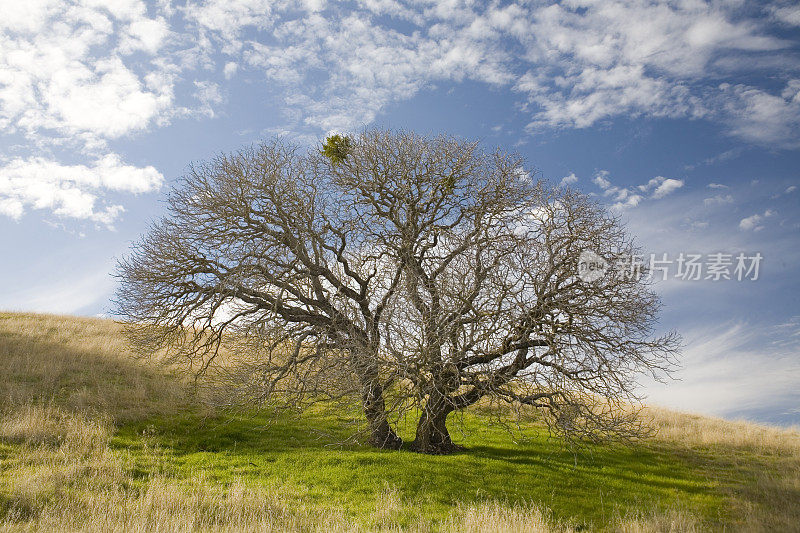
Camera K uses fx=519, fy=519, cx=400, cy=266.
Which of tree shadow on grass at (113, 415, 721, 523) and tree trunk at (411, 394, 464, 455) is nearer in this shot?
tree shadow on grass at (113, 415, 721, 523)

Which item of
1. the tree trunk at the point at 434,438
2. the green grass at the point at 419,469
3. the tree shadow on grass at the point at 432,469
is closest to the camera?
the green grass at the point at 419,469

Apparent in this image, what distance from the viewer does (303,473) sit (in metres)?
14.8

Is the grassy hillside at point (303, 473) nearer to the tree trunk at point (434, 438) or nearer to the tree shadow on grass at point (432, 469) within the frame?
the tree shadow on grass at point (432, 469)

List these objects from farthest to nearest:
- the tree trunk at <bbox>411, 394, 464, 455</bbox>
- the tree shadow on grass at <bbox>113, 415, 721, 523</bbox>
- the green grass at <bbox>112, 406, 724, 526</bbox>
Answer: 1. the tree trunk at <bbox>411, 394, 464, 455</bbox>
2. the tree shadow on grass at <bbox>113, 415, 721, 523</bbox>
3. the green grass at <bbox>112, 406, 724, 526</bbox>

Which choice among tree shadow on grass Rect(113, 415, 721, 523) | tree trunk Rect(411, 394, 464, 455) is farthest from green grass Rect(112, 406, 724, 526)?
tree trunk Rect(411, 394, 464, 455)

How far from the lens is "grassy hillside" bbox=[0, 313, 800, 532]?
11477 mm

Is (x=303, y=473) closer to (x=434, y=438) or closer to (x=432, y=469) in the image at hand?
(x=432, y=469)

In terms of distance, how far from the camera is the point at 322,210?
18.1 metres

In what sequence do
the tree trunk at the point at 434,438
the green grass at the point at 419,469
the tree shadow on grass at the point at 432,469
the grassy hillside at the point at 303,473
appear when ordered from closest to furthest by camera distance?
the grassy hillside at the point at 303,473 → the green grass at the point at 419,469 → the tree shadow on grass at the point at 432,469 → the tree trunk at the point at 434,438

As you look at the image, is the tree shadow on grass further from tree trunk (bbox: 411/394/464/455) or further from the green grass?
tree trunk (bbox: 411/394/464/455)

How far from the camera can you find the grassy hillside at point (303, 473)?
452 inches

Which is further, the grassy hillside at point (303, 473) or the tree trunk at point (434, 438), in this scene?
the tree trunk at point (434, 438)

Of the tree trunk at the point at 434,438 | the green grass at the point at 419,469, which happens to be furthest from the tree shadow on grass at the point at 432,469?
the tree trunk at the point at 434,438

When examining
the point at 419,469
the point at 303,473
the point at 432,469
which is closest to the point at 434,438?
the point at 432,469
